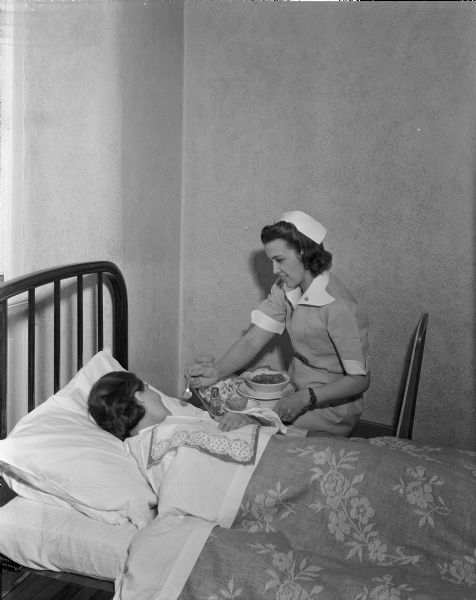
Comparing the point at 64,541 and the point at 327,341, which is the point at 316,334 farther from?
the point at 64,541

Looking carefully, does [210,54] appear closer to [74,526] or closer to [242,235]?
[242,235]

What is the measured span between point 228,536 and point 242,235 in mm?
1542

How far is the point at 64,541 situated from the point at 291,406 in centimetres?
83

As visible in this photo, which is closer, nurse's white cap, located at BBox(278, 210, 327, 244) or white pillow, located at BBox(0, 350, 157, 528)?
white pillow, located at BBox(0, 350, 157, 528)

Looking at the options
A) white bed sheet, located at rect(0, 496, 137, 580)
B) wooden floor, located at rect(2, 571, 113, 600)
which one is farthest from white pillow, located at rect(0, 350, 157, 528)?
wooden floor, located at rect(2, 571, 113, 600)

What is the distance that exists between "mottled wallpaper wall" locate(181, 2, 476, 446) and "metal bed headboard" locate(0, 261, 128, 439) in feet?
2.32

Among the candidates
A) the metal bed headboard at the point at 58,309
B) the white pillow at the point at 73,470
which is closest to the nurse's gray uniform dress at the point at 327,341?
the metal bed headboard at the point at 58,309

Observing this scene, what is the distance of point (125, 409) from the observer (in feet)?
5.72

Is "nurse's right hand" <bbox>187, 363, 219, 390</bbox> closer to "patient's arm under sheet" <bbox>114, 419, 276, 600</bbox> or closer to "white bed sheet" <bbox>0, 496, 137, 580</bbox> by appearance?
"patient's arm under sheet" <bbox>114, 419, 276, 600</bbox>

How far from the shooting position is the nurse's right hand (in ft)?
7.39

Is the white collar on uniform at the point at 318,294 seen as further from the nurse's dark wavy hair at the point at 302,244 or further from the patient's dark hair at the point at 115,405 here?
the patient's dark hair at the point at 115,405

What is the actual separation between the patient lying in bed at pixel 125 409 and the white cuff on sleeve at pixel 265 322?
23.4 inches

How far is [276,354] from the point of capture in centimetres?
269

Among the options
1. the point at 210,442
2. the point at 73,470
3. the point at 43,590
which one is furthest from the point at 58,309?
the point at 43,590
